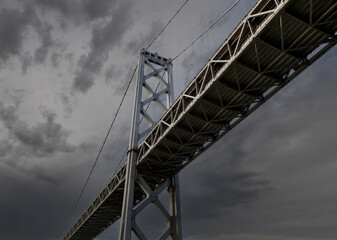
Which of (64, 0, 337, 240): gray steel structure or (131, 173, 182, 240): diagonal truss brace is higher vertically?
(64, 0, 337, 240): gray steel structure

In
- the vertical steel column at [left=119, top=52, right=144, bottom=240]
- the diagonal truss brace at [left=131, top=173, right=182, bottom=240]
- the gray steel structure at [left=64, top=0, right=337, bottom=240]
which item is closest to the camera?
the gray steel structure at [left=64, top=0, right=337, bottom=240]

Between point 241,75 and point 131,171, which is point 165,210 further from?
point 241,75

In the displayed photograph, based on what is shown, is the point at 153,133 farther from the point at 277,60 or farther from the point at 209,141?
Answer: the point at 277,60

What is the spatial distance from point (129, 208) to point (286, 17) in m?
16.1

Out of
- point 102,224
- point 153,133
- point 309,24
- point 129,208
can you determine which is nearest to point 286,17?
point 309,24

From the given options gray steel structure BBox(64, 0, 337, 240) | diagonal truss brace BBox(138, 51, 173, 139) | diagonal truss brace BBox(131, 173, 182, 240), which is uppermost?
diagonal truss brace BBox(138, 51, 173, 139)

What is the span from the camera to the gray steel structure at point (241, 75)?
38.2 ft

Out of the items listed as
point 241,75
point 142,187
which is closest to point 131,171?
point 142,187

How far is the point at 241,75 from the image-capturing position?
47.7ft

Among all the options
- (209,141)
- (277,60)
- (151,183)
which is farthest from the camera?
(151,183)

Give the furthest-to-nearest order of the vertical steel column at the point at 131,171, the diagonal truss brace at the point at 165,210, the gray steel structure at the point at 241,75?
the diagonal truss brace at the point at 165,210, the vertical steel column at the point at 131,171, the gray steel structure at the point at 241,75

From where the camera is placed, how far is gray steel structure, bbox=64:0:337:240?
11.6m

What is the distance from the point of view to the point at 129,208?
19891 millimetres

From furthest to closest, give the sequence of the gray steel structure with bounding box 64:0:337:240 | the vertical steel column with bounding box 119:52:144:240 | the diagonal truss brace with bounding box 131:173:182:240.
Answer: the diagonal truss brace with bounding box 131:173:182:240 → the vertical steel column with bounding box 119:52:144:240 → the gray steel structure with bounding box 64:0:337:240
